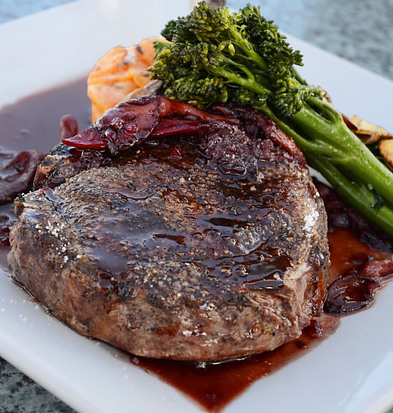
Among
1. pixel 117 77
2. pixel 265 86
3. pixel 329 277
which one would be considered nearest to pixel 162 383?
pixel 329 277

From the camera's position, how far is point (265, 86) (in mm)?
3834

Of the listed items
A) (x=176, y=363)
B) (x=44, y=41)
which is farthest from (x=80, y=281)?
(x=44, y=41)

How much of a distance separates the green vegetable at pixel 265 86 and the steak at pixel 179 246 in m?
0.29

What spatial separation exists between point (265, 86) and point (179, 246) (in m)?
1.31

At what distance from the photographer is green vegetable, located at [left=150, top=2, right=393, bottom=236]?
12.0ft

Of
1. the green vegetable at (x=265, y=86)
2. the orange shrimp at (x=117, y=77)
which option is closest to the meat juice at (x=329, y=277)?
the green vegetable at (x=265, y=86)

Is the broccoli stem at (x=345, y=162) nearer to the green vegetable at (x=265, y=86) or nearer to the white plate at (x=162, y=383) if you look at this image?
the green vegetable at (x=265, y=86)

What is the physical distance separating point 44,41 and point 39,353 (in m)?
3.59

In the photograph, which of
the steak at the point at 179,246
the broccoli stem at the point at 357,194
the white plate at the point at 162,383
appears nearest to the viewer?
the white plate at the point at 162,383

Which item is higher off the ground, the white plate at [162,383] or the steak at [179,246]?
the steak at [179,246]

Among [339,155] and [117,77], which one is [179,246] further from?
[117,77]

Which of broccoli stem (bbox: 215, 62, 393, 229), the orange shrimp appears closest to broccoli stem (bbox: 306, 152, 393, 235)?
broccoli stem (bbox: 215, 62, 393, 229)

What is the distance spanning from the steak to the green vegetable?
294 mm

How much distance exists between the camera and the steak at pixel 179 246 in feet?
9.32
